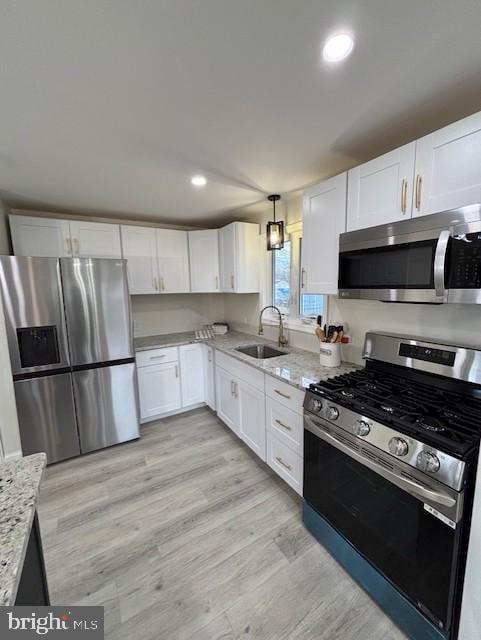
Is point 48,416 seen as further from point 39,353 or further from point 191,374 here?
point 191,374

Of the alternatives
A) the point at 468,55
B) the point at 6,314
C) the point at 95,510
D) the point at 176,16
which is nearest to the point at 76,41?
the point at 176,16

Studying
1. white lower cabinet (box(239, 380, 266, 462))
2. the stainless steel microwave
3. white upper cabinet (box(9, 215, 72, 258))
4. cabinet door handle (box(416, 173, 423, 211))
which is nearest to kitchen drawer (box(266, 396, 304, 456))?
white lower cabinet (box(239, 380, 266, 462))

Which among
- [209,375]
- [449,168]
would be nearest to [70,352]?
[209,375]

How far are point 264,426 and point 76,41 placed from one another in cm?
231

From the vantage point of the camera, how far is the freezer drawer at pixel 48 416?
2223 millimetres

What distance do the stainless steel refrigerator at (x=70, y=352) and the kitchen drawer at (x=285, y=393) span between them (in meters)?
1.43

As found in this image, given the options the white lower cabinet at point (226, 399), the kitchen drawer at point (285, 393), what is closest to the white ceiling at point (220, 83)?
the kitchen drawer at point (285, 393)

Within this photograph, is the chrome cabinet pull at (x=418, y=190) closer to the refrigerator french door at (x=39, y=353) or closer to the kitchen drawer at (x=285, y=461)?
the kitchen drawer at (x=285, y=461)

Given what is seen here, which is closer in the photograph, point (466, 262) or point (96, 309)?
point (466, 262)

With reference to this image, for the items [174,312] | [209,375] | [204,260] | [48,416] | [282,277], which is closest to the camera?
[48,416]

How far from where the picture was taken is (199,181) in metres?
2.09

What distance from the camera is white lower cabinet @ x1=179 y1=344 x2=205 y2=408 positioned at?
10.4 feet

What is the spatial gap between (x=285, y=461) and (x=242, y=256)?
2.06 m

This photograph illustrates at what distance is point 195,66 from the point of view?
3.28 feet
